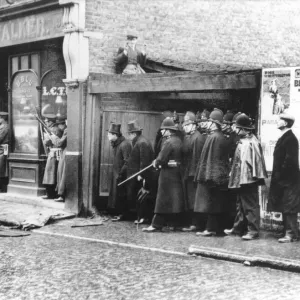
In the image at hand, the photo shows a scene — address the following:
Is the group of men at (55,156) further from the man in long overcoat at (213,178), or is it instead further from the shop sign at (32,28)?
the man in long overcoat at (213,178)

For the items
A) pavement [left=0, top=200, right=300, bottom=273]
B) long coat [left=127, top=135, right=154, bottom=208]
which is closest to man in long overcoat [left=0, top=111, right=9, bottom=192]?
pavement [left=0, top=200, right=300, bottom=273]

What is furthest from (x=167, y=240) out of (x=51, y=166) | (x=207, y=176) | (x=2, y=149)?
(x=2, y=149)

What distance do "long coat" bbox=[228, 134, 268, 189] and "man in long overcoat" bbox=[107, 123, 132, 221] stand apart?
274 cm

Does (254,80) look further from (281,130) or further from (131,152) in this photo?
(131,152)

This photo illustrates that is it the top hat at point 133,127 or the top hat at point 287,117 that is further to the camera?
the top hat at point 133,127

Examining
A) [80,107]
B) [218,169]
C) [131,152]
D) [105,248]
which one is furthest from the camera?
[80,107]

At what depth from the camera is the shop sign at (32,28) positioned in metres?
13.5

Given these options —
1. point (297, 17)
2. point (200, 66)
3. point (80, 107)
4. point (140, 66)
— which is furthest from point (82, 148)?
point (297, 17)

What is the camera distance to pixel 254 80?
34.9 feet

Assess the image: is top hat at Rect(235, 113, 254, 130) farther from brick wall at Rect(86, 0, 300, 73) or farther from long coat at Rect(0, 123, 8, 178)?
long coat at Rect(0, 123, 8, 178)

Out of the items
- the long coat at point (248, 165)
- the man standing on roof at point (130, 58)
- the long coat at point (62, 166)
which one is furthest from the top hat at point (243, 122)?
the long coat at point (62, 166)

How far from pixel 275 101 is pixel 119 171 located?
3450 millimetres

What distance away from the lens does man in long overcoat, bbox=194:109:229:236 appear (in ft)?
34.1

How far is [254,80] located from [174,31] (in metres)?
4.57
